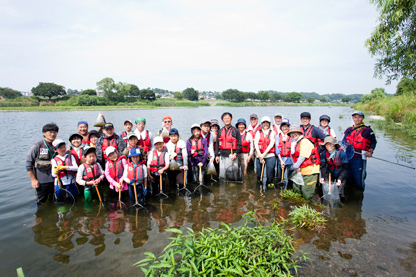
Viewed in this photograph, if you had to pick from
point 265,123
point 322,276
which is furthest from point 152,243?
point 265,123

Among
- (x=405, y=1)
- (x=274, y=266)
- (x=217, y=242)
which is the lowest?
(x=274, y=266)

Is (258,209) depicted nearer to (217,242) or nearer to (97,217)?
(217,242)

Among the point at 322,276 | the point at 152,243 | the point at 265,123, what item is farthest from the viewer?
the point at 265,123

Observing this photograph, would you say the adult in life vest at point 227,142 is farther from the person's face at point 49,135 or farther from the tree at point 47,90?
the tree at point 47,90

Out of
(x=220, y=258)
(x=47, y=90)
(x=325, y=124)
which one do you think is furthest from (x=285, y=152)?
(x=47, y=90)

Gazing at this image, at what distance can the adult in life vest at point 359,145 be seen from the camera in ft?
19.4

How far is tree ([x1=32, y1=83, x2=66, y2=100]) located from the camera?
70375 millimetres

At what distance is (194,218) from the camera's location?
17.4 ft

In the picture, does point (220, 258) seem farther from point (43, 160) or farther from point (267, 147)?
point (43, 160)

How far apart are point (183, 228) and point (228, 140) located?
303cm

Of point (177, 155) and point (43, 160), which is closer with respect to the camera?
point (43, 160)

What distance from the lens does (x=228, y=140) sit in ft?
22.5

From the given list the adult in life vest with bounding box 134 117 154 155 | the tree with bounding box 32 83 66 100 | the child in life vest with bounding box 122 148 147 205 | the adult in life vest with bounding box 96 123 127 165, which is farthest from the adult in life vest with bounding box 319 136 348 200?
the tree with bounding box 32 83 66 100

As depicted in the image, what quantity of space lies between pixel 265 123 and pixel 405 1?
4301mm
